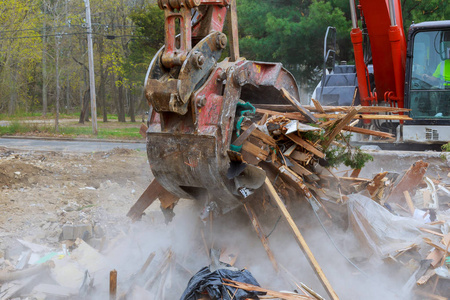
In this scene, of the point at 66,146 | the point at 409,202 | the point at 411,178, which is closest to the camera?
the point at 409,202

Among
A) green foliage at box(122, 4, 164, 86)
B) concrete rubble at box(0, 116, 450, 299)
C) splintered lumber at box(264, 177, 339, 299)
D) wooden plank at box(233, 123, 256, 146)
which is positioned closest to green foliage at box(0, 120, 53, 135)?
green foliage at box(122, 4, 164, 86)

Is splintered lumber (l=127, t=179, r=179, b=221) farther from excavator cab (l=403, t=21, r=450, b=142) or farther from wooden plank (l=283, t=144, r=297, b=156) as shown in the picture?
excavator cab (l=403, t=21, r=450, b=142)

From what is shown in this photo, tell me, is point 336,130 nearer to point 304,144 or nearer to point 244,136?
point 304,144

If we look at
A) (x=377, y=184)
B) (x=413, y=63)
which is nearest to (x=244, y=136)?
(x=377, y=184)

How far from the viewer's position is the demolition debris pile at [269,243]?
369 centimetres

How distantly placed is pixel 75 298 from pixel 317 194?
96.9 inches

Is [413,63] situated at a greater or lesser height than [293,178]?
greater

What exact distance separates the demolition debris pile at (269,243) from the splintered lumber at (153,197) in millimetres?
14

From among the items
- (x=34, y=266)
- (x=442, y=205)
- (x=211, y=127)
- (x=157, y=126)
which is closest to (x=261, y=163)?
(x=211, y=127)

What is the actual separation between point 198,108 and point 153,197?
1323mm

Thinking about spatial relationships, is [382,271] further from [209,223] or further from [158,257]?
[158,257]

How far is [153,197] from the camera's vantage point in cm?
445

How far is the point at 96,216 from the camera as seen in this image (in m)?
6.17

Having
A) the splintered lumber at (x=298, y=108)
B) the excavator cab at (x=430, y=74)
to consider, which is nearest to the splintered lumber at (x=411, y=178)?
the excavator cab at (x=430, y=74)
